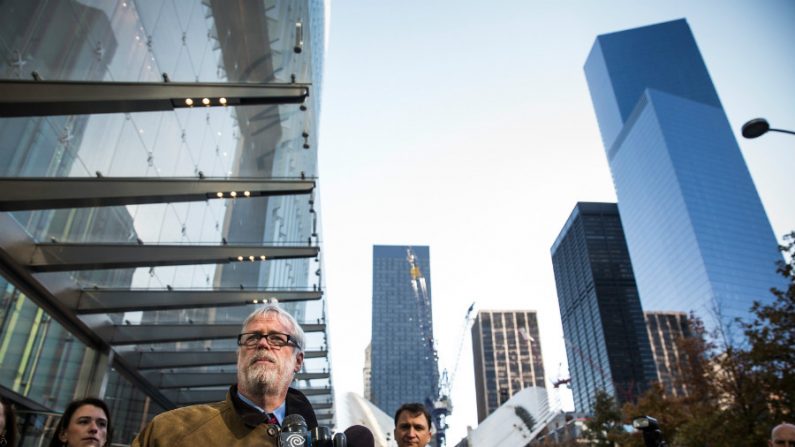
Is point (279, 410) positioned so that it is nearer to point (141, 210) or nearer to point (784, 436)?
point (784, 436)

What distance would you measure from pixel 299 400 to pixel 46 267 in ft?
36.4

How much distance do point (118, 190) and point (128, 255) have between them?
2.35 meters

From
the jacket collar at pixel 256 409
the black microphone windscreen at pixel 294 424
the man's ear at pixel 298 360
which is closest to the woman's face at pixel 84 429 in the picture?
the man's ear at pixel 298 360

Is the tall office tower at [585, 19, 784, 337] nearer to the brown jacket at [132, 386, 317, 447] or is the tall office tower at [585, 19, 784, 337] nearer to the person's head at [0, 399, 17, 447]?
the person's head at [0, 399, 17, 447]

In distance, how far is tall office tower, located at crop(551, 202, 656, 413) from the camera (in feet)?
506

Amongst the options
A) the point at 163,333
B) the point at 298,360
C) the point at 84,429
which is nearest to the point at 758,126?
the point at 298,360

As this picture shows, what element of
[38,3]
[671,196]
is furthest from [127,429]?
[671,196]

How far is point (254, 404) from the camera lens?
2439 millimetres

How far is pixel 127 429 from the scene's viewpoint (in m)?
19.9

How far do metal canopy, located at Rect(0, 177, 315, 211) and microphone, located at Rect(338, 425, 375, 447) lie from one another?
29.1ft

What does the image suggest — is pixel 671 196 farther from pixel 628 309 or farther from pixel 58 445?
pixel 58 445

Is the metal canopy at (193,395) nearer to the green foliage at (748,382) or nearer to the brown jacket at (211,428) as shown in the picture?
the green foliage at (748,382)

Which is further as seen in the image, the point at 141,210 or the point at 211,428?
the point at 141,210

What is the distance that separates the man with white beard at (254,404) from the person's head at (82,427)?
111 inches
